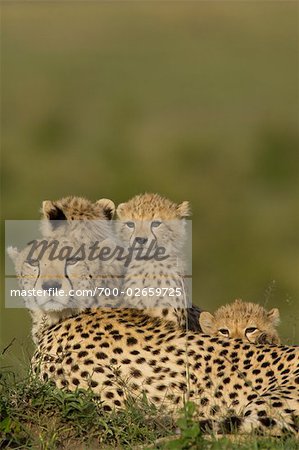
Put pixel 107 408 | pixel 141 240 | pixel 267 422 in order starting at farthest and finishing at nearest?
pixel 141 240
pixel 107 408
pixel 267 422

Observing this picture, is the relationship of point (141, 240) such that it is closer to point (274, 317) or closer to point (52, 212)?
point (52, 212)

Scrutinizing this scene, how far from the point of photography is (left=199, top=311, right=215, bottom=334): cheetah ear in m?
6.09

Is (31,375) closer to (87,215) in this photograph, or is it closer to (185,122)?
(87,215)

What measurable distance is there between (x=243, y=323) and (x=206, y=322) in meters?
0.16

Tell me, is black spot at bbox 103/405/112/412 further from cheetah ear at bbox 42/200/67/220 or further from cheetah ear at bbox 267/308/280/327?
cheetah ear at bbox 267/308/280/327

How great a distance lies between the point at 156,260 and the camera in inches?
234

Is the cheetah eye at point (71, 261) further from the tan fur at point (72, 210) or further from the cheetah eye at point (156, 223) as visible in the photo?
the cheetah eye at point (156, 223)

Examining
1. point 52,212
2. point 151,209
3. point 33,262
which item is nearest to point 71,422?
point 33,262

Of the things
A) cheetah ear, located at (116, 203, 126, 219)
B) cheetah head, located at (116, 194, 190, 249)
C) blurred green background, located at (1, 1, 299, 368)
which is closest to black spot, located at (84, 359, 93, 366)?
cheetah head, located at (116, 194, 190, 249)

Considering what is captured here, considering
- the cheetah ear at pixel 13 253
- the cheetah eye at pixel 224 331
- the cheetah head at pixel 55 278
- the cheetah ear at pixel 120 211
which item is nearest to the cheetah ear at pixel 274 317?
the cheetah eye at pixel 224 331

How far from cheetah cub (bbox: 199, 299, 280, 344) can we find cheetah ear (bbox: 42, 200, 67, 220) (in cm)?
72

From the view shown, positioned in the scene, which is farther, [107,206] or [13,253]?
[107,206]

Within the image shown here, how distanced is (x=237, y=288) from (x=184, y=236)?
7.20m

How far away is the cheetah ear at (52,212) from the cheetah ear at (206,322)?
0.72 metres
